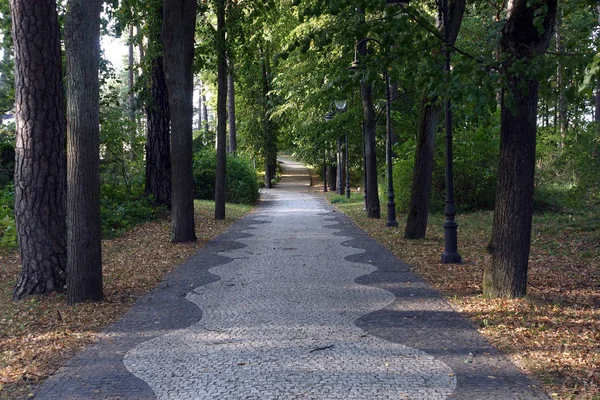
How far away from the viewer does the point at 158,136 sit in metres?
20.5

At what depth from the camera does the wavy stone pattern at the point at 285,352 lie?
4988mm

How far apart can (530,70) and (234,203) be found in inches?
1051

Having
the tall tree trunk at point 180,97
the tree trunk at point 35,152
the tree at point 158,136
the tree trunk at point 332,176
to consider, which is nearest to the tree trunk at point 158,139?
the tree at point 158,136

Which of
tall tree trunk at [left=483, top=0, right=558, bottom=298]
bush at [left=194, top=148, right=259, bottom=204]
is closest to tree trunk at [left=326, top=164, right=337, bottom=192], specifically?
bush at [left=194, top=148, right=259, bottom=204]

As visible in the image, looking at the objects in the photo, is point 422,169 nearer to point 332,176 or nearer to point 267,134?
point 267,134

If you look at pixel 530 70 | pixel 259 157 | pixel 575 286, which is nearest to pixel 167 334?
pixel 530 70

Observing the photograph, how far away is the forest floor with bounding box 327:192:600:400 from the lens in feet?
17.6

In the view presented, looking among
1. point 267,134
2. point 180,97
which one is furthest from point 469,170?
point 267,134

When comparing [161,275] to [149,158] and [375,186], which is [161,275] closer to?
[149,158]

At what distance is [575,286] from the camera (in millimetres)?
8930

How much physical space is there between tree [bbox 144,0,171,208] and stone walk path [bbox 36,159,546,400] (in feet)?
33.5

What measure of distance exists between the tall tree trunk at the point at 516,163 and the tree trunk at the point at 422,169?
607 cm

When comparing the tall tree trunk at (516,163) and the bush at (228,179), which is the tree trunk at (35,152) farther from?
the bush at (228,179)

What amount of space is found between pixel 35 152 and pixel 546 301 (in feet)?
22.2
